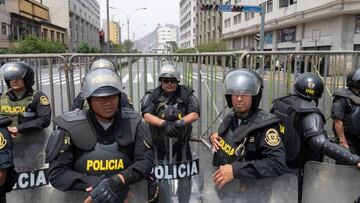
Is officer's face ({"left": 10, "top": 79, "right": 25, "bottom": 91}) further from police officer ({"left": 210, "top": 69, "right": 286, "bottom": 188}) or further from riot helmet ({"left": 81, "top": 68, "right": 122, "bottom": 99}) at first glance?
police officer ({"left": 210, "top": 69, "right": 286, "bottom": 188})

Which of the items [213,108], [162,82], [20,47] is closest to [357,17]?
[213,108]

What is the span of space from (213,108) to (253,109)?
3.00 meters

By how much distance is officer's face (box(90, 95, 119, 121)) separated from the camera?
81.4 inches

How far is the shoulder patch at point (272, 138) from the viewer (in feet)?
7.47

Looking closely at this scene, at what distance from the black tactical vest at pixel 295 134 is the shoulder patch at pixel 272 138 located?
68 cm

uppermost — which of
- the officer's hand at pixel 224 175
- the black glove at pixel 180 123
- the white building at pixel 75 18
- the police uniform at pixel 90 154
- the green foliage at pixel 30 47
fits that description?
the white building at pixel 75 18

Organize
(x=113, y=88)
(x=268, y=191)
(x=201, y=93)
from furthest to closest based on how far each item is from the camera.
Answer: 1. (x=201, y=93)
2. (x=268, y=191)
3. (x=113, y=88)

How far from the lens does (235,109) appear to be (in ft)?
8.01

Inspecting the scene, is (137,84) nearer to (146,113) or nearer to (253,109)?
(146,113)

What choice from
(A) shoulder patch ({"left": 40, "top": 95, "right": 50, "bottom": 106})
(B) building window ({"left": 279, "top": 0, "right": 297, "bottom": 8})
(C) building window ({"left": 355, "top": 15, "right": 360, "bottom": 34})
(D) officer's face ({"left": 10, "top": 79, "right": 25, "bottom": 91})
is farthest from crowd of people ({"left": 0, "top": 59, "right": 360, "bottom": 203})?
(B) building window ({"left": 279, "top": 0, "right": 297, "bottom": 8})

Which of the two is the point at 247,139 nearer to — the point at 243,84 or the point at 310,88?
the point at 243,84

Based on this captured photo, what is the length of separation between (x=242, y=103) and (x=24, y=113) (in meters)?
2.42

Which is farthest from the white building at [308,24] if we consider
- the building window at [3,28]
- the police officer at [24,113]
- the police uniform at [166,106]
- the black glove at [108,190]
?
the building window at [3,28]

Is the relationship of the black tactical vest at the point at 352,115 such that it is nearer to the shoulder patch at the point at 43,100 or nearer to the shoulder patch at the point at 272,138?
the shoulder patch at the point at 272,138
